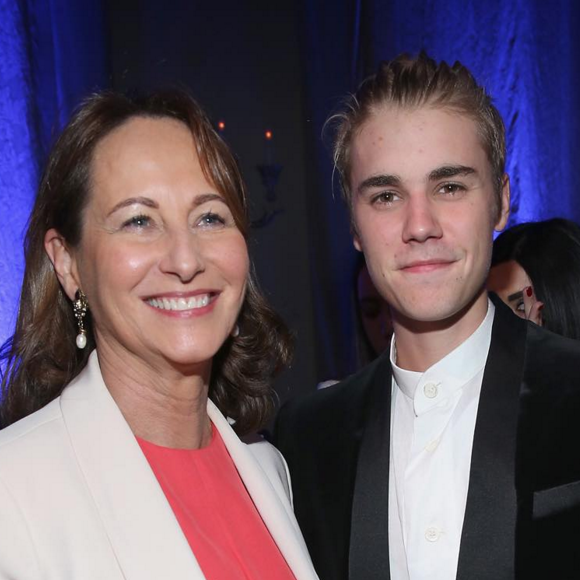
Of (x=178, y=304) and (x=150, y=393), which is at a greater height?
(x=178, y=304)

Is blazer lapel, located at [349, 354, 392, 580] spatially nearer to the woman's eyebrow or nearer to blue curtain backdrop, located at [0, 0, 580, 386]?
the woman's eyebrow

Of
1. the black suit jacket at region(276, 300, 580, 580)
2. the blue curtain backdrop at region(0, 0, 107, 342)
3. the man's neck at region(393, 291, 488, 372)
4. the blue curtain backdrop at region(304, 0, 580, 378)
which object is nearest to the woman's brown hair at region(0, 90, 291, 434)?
the man's neck at region(393, 291, 488, 372)

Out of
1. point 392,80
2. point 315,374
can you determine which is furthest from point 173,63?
point 392,80

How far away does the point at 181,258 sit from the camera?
5.69 ft

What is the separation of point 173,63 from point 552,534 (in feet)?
11.0

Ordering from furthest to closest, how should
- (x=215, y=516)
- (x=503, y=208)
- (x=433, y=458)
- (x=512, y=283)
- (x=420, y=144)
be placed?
(x=512, y=283) → (x=503, y=208) → (x=420, y=144) → (x=433, y=458) → (x=215, y=516)

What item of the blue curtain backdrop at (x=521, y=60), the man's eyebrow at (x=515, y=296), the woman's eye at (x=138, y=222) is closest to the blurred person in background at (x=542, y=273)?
the man's eyebrow at (x=515, y=296)

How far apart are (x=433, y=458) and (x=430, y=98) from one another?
0.86 metres

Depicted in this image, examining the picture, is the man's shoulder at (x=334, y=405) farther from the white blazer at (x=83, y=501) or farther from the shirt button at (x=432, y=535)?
the white blazer at (x=83, y=501)

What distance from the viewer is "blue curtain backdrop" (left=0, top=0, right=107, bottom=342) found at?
8.71ft

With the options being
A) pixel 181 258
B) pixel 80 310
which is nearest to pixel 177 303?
pixel 181 258

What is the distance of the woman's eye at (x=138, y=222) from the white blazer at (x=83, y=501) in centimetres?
32

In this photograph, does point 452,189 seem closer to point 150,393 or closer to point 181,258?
point 181,258

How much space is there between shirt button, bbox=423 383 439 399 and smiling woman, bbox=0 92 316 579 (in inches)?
16.6
